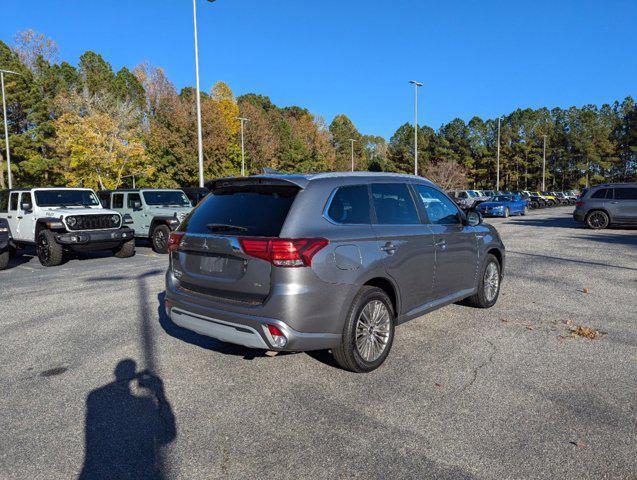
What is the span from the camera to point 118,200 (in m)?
14.6

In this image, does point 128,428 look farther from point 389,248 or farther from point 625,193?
point 625,193

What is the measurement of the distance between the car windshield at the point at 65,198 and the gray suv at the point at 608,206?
18.5 meters

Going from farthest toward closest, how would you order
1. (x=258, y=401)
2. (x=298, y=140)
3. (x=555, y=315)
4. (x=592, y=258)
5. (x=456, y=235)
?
(x=298, y=140) < (x=592, y=258) < (x=555, y=315) < (x=456, y=235) < (x=258, y=401)

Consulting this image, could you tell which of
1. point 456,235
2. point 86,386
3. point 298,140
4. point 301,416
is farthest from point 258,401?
point 298,140

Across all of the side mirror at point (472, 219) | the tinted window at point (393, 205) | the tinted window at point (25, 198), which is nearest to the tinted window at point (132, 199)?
the tinted window at point (25, 198)

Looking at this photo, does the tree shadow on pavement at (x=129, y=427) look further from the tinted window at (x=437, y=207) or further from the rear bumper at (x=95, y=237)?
the rear bumper at (x=95, y=237)

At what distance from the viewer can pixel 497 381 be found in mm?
3971

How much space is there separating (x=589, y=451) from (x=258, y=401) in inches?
88.3

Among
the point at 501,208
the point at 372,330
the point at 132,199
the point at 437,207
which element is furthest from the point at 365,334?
the point at 501,208

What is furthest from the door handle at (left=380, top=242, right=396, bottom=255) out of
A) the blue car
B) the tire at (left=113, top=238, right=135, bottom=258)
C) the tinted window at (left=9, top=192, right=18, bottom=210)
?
the blue car

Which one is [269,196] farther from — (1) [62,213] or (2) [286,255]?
(1) [62,213]

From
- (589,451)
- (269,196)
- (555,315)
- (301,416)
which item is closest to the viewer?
(589,451)

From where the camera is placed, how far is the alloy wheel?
4043 mm

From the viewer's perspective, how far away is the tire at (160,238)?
1324 centimetres
